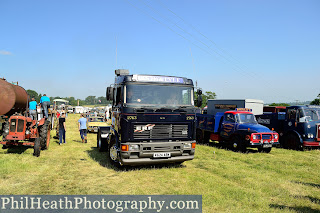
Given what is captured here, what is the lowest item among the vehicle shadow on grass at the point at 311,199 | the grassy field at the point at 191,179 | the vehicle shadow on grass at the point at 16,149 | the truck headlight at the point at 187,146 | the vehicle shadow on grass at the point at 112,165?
the vehicle shadow on grass at the point at 311,199

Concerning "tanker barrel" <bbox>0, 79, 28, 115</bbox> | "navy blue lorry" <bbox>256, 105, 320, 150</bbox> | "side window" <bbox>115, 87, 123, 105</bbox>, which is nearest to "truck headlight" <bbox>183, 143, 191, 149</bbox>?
"side window" <bbox>115, 87, 123, 105</bbox>

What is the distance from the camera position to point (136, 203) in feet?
17.8

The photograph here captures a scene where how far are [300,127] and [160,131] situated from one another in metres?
9.86

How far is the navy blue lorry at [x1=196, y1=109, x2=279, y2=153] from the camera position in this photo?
12.1 metres

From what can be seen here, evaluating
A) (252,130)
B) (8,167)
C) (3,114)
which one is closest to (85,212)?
(8,167)

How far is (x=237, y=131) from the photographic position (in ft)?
42.4

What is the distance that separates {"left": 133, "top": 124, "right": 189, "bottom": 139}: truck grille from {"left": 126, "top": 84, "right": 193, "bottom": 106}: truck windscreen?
713 millimetres

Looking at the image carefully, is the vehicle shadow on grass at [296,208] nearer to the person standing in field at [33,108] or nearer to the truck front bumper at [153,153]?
the truck front bumper at [153,153]

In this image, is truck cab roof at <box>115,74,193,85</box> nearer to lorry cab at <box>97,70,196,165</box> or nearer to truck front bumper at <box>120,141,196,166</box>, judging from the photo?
lorry cab at <box>97,70,196,165</box>

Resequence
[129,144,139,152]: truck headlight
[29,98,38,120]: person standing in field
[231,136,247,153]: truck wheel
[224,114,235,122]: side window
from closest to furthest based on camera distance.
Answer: [129,144,139,152]: truck headlight < [231,136,247,153]: truck wheel < [29,98,38,120]: person standing in field < [224,114,235,122]: side window

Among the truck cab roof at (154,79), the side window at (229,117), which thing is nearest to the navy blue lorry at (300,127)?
the side window at (229,117)

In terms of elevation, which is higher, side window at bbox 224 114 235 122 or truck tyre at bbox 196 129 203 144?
side window at bbox 224 114 235 122

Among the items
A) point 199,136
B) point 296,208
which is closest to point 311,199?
point 296,208

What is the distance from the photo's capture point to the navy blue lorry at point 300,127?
44.0 ft
